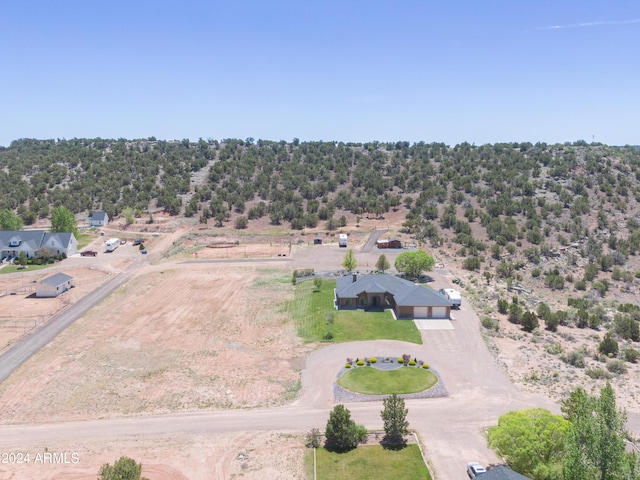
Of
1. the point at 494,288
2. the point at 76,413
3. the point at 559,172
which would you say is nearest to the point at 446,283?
the point at 494,288

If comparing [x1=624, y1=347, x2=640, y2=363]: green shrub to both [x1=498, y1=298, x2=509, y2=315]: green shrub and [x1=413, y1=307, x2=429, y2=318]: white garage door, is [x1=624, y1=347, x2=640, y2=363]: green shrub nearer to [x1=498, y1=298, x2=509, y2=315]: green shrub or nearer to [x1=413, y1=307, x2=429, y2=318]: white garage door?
[x1=498, y1=298, x2=509, y2=315]: green shrub

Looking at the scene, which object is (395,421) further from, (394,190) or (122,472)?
(394,190)

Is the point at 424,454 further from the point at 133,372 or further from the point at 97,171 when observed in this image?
the point at 97,171

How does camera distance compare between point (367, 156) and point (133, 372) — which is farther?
point (367, 156)

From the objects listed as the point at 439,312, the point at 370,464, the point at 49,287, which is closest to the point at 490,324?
the point at 439,312

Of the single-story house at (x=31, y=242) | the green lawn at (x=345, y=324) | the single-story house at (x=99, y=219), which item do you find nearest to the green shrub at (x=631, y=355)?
the green lawn at (x=345, y=324)

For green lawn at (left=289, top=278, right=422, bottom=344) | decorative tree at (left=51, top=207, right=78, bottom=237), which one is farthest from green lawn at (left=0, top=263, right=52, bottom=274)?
green lawn at (left=289, top=278, right=422, bottom=344)
